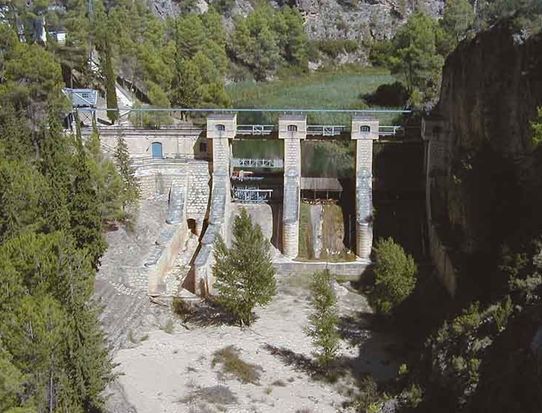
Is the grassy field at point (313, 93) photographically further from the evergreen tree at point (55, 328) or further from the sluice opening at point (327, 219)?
the evergreen tree at point (55, 328)

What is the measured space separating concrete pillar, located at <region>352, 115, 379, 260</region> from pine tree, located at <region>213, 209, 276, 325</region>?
9.15 metres

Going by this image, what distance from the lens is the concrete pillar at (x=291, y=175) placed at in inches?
1538

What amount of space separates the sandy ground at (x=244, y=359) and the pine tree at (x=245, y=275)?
1514mm

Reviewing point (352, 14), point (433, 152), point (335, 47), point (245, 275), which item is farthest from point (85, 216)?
point (352, 14)

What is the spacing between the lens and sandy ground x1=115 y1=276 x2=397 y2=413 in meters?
25.3

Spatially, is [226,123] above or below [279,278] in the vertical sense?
above

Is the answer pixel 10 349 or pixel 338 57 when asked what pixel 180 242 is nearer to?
pixel 10 349

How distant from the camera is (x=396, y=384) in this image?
2528cm

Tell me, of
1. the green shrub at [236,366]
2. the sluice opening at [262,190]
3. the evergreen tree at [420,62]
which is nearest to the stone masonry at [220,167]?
the sluice opening at [262,190]

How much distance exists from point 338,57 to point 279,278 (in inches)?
2518

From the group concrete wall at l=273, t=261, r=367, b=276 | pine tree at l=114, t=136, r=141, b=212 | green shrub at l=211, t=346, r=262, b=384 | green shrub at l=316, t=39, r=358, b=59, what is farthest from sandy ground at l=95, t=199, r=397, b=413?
green shrub at l=316, t=39, r=358, b=59

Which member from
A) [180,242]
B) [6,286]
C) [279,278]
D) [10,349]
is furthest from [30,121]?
[10,349]

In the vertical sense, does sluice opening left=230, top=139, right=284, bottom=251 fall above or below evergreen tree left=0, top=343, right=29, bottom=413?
above

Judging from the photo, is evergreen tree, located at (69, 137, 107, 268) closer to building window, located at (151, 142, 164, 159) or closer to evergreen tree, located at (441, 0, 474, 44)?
building window, located at (151, 142, 164, 159)
